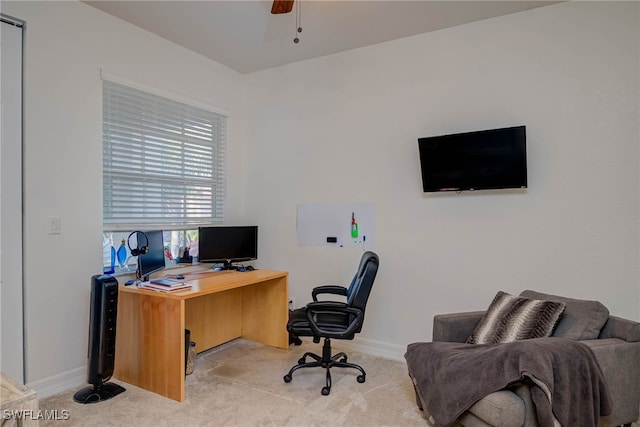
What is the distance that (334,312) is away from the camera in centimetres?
269

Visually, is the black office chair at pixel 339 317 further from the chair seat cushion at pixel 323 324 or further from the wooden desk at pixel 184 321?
the wooden desk at pixel 184 321

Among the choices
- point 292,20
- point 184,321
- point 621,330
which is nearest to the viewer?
point 621,330

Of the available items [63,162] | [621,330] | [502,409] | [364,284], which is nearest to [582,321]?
[621,330]

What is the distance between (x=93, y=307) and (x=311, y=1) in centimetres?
255

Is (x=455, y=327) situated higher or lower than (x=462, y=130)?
lower

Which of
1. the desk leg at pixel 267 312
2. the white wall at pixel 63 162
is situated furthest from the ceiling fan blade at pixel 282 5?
the desk leg at pixel 267 312

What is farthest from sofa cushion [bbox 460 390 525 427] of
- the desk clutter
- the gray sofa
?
the desk clutter

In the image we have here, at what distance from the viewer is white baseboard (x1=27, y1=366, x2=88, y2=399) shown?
8.20 ft

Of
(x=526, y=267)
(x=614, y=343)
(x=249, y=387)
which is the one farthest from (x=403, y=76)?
(x=249, y=387)

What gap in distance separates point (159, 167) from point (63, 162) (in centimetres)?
78

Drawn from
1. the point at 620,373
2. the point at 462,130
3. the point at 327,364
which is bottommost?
the point at 327,364

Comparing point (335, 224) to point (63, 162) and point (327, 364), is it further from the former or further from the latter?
point (63, 162)

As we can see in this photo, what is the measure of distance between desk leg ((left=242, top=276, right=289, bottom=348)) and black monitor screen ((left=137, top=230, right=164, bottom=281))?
992mm

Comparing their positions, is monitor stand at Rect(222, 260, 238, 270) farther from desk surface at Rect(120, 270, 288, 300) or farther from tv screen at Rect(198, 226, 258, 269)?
desk surface at Rect(120, 270, 288, 300)
